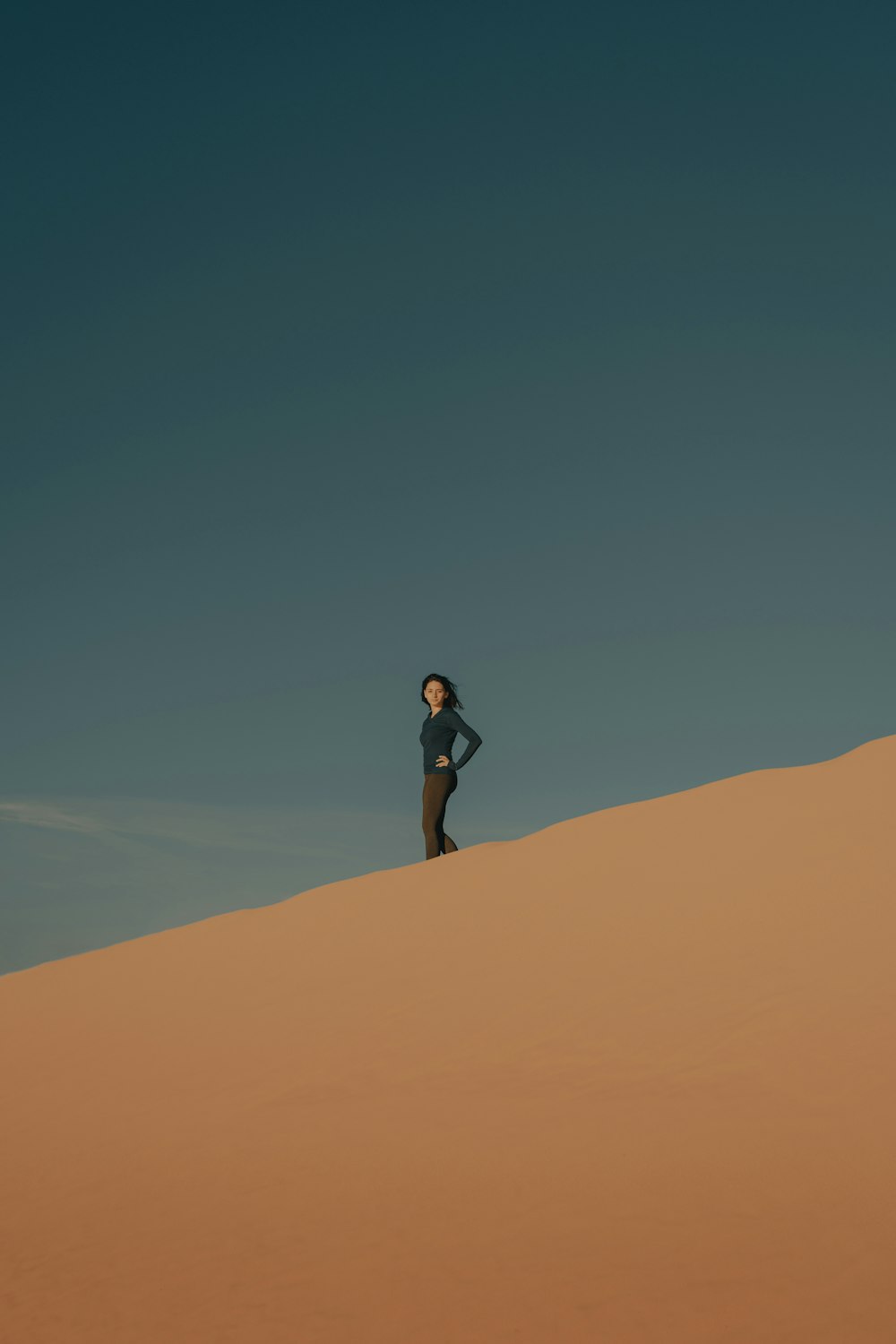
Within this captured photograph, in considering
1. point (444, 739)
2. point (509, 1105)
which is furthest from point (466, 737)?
point (509, 1105)

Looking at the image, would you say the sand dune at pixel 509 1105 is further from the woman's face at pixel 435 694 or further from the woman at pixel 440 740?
the woman's face at pixel 435 694

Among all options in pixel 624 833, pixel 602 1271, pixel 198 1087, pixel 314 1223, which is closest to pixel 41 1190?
pixel 198 1087

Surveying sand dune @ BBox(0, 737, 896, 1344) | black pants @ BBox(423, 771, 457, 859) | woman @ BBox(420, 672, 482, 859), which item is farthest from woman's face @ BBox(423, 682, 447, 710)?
sand dune @ BBox(0, 737, 896, 1344)

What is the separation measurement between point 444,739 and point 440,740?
0.16 ft

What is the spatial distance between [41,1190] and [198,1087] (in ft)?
4.80

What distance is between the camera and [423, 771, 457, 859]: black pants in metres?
12.1

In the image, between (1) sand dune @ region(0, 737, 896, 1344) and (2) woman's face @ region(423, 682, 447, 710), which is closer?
(1) sand dune @ region(0, 737, 896, 1344)

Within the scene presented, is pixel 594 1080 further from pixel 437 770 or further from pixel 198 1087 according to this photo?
pixel 437 770

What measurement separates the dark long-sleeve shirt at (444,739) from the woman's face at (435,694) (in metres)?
0.10

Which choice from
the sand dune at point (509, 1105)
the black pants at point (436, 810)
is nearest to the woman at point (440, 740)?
the black pants at point (436, 810)

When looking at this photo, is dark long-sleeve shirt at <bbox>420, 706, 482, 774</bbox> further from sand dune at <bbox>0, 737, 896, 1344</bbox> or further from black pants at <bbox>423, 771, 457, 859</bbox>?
sand dune at <bbox>0, 737, 896, 1344</bbox>

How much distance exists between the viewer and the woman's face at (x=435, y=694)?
1221cm

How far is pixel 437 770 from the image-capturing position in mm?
12039

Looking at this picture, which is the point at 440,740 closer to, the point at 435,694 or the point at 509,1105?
the point at 435,694
